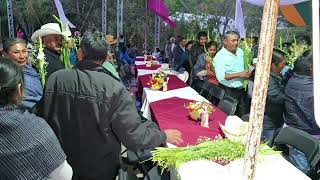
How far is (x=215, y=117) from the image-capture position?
3.33m

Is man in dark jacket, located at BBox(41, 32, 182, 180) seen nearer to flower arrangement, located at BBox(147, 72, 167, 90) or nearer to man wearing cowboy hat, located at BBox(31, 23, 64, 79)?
man wearing cowboy hat, located at BBox(31, 23, 64, 79)

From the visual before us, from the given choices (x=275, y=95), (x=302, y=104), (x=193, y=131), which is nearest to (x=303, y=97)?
(x=302, y=104)

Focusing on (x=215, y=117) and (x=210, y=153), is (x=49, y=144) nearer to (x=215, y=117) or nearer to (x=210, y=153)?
(x=210, y=153)

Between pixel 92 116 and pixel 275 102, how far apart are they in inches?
81.8

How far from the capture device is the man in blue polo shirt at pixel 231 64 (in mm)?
4570

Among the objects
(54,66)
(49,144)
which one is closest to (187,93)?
(54,66)

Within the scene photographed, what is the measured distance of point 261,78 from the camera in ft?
4.53

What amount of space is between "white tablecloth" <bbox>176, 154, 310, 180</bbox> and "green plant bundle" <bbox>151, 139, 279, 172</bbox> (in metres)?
0.04

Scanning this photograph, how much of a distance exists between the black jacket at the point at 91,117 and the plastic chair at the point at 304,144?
38.2 inches

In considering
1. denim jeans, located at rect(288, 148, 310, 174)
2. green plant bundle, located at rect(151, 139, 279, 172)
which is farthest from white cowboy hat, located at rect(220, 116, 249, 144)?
denim jeans, located at rect(288, 148, 310, 174)

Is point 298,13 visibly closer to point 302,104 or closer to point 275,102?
point 275,102

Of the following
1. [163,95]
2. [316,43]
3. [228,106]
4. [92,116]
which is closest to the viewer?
[316,43]

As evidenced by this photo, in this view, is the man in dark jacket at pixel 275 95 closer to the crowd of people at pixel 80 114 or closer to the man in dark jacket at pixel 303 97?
the crowd of people at pixel 80 114

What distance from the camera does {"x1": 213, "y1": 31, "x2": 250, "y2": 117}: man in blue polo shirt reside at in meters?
4.57
